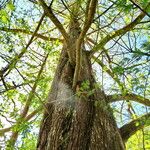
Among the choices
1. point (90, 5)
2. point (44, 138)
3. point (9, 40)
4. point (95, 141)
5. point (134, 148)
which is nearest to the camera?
point (90, 5)

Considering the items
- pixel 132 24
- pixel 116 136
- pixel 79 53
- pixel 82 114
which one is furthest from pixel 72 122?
→ pixel 132 24

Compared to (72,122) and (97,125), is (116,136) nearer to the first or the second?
(97,125)

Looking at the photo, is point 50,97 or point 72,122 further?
point 50,97

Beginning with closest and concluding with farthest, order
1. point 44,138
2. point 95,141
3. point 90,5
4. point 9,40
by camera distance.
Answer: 1. point 90,5
2. point 95,141
3. point 44,138
4. point 9,40

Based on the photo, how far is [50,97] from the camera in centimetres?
448

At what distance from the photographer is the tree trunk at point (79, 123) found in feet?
11.4

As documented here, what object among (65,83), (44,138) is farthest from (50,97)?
(44,138)

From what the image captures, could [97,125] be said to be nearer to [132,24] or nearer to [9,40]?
[132,24]

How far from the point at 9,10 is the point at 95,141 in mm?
1723

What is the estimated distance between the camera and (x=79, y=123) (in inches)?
144

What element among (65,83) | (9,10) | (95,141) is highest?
(9,10)

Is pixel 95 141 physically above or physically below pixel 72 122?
below

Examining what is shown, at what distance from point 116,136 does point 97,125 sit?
0.78 feet

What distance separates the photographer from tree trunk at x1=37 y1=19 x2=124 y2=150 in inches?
137
